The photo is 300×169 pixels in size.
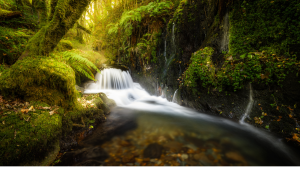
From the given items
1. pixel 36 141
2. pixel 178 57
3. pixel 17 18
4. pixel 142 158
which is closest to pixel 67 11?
pixel 36 141

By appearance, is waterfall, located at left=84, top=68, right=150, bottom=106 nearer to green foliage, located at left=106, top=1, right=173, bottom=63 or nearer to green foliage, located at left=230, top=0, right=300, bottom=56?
green foliage, located at left=106, top=1, right=173, bottom=63

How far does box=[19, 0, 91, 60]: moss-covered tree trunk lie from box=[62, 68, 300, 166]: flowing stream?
8.42 feet

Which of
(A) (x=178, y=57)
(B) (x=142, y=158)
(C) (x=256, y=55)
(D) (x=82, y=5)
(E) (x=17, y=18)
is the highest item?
(E) (x=17, y=18)

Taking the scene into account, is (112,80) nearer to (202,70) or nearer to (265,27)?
(202,70)

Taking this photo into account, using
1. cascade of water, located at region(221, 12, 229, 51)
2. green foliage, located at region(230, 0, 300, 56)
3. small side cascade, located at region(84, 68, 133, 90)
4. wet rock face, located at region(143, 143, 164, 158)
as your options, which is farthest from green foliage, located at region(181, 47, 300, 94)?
small side cascade, located at region(84, 68, 133, 90)

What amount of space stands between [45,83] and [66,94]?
0.48 metres

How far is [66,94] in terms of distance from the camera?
2939 millimetres

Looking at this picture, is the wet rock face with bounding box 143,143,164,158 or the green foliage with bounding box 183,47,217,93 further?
the green foliage with bounding box 183,47,217,93

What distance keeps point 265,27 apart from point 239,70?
4.90ft

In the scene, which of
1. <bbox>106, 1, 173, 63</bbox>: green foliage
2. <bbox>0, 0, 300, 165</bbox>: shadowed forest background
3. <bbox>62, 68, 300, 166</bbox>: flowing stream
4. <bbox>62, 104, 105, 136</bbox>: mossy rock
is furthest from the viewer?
<bbox>106, 1, 173, 63</bbox>: green foliage

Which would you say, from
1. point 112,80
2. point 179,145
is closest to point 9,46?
point 179,145

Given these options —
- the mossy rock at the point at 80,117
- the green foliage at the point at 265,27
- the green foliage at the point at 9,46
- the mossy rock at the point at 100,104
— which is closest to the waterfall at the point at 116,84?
the mossy rock at the point at 100,104

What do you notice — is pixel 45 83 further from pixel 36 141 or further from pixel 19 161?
pixel 19 161

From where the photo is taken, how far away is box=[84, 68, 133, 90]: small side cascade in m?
9.08
